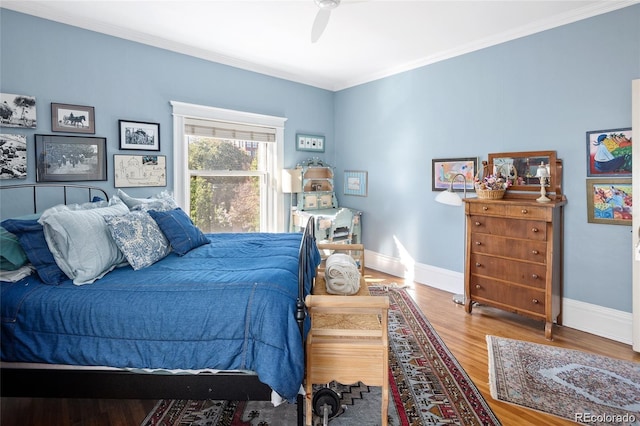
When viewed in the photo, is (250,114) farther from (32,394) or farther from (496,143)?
(32,394)

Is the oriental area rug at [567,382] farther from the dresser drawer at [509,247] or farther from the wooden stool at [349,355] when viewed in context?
the wooden stool at [349,355]

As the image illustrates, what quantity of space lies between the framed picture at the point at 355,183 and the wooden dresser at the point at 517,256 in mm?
1886

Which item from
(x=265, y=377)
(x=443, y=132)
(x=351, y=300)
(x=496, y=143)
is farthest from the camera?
(x=443, y=132)

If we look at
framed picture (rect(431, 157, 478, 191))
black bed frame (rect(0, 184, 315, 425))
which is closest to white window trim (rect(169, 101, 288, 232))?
framed picture (rect(431, 157, 478, 191))

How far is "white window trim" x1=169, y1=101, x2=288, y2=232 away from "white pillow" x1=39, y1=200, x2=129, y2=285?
5.94 feet

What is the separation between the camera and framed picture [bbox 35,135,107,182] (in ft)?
9.84

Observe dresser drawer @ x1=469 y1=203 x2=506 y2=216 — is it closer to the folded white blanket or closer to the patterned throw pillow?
the folded white blanket

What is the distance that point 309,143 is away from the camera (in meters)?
5.11

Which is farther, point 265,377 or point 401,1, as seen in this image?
point 401,1

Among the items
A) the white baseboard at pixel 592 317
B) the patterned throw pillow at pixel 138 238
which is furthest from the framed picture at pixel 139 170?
the white baseboard at pixel 592 317

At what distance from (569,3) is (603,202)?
165 cm

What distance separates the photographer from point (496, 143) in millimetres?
3646

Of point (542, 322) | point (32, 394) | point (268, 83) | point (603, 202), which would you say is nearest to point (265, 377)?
point (32, 394)

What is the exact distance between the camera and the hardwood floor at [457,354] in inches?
76.4
